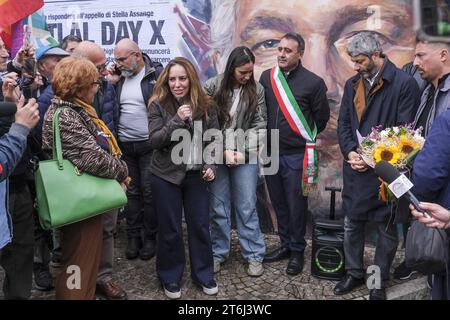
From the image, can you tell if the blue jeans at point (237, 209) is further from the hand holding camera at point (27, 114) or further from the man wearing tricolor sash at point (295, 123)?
the hand holding camera at point (27, 114)

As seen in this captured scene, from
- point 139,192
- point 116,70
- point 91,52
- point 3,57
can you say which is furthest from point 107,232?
point 91,52

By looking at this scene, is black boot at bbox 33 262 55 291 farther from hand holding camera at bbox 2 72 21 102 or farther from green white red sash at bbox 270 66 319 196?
green white red sash at bbox 270 66 319 196

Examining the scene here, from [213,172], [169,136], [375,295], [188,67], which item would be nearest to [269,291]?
[375,295]

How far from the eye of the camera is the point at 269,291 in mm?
4191

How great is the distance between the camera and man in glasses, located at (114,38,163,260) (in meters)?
4.65

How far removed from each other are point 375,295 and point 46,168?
9.42 feet

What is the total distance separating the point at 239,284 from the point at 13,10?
10.8 ft

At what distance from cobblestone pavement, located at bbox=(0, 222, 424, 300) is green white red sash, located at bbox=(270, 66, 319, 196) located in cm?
84

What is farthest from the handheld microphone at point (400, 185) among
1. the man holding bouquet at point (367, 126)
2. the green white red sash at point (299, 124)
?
the green white red sash at point (299, 124)

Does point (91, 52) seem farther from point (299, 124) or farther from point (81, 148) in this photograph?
point (299, 124)

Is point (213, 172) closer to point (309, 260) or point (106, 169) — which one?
point (106, 169)

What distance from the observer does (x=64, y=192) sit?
10.4 feet

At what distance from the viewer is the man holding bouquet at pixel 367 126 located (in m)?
3.86

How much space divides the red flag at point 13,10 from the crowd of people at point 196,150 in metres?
0.36
